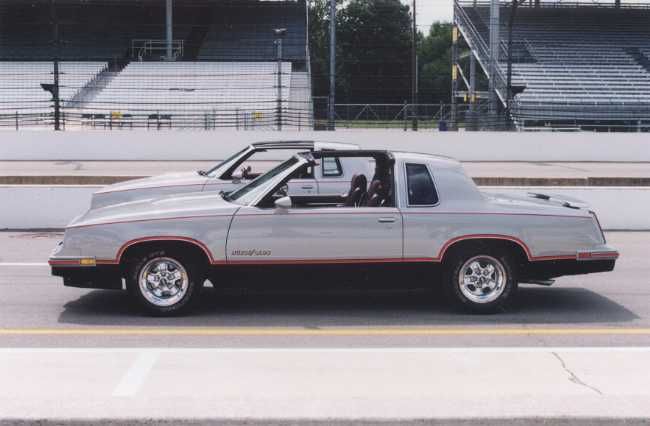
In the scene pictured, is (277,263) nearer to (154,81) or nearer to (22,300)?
(22,300)

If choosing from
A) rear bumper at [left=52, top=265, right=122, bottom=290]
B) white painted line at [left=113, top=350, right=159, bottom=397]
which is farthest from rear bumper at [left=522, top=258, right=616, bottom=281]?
rear bumper at [left=52, top=265, right=122, bottom=290]

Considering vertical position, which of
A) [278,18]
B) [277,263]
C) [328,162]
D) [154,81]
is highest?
[278,18]

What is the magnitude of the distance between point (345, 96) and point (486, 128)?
9564 millimetres

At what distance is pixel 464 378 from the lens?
5.84 m

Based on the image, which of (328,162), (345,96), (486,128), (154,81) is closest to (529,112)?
(486,128)

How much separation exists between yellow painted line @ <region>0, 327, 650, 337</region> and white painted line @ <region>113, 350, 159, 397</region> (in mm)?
703

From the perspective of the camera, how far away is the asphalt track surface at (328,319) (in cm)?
689

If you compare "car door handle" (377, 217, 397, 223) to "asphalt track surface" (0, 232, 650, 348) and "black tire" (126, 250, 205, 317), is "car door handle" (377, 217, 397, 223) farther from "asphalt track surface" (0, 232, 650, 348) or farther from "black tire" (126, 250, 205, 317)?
"black tire" (126, 250, 205, 317)

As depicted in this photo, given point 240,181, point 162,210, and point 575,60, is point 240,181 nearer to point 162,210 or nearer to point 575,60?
point 162,210

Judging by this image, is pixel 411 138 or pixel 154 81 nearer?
pixel 411 138

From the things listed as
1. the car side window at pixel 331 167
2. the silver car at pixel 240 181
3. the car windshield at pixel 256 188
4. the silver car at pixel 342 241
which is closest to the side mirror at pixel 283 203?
the silver car at pixel 342 241

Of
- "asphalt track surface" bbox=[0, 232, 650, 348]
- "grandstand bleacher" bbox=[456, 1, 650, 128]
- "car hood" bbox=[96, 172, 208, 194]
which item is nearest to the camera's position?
"asphalt track surface" bbox=[0, 232, 650, 348]

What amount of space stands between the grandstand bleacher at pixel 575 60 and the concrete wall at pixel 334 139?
3.14 meters

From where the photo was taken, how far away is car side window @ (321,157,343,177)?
10.9 m
